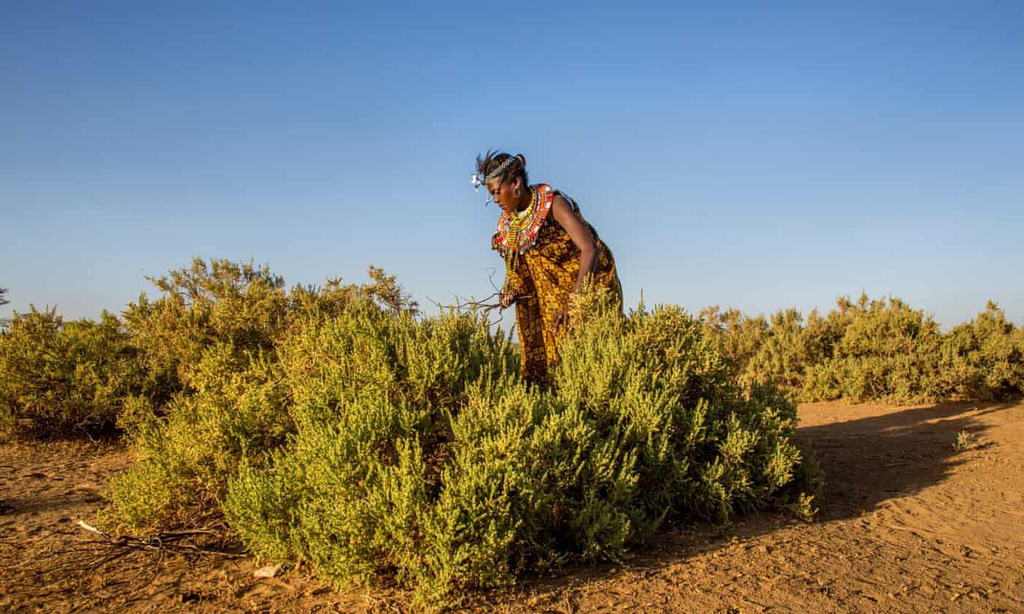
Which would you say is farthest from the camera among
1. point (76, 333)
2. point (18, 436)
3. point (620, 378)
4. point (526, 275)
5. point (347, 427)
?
point (76, 333)

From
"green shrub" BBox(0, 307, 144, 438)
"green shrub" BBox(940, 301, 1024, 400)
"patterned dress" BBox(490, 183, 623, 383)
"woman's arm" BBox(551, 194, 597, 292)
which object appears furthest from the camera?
"green shrub" BBox(940, 301, 1024, 400)

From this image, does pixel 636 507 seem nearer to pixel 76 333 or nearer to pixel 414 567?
pixel 414 567

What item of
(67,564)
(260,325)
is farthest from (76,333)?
(67,564)

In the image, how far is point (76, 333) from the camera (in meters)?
7.85

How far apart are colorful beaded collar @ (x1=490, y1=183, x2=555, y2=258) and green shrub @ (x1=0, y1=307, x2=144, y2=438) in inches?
201

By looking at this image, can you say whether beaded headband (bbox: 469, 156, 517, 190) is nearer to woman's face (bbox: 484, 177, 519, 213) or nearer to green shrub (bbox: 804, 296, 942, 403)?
woman's face (bbox: 484, 177, 519, 213)

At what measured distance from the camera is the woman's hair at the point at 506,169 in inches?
199

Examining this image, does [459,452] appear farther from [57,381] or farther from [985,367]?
[985,367]

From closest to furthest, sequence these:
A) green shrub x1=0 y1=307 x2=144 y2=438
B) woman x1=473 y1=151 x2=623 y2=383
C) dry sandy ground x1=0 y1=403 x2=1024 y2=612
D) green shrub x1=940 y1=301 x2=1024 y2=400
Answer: dry sandy ground x1=0 y1=403 x2=1024 y2=612
woman x1=473 y1=151 x2=623 y2=383
green shrub x1=0 y1=307 x2=144 y2=438
green shrub x1=940 y1=301 x2=1024 y2=400

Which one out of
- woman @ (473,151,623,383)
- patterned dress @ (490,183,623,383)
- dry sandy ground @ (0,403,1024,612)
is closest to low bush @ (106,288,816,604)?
dry sandy ground @ (0,403,1024,612)

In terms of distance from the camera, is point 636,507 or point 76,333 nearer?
point 636,507

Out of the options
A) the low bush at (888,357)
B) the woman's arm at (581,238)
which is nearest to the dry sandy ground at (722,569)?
the woman's arm at (581,238)

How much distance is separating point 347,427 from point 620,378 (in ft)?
5.83

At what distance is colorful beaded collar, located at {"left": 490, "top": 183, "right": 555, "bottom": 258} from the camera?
5028mm
